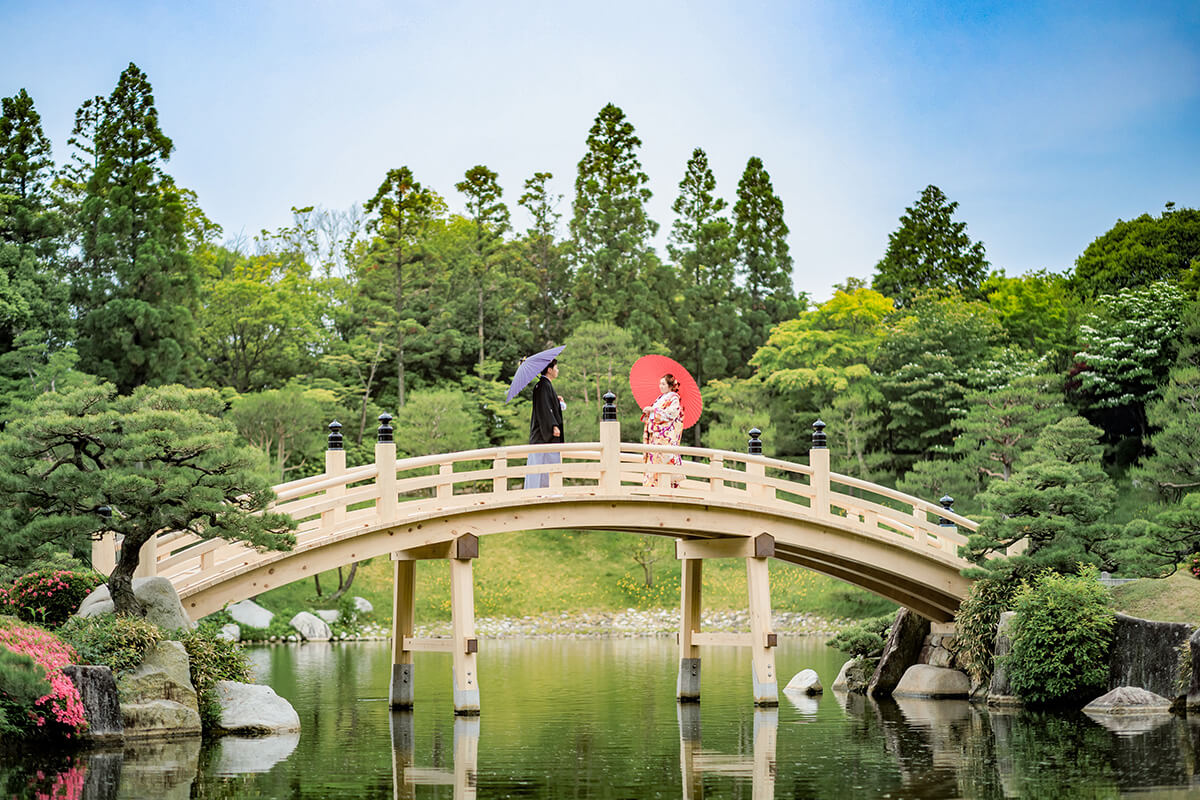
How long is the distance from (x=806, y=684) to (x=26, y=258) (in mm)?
22464

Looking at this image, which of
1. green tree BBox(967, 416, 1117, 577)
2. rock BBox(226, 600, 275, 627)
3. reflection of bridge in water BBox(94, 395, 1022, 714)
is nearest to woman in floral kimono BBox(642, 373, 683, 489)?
reflection of bridge in water BBox(94, 395, 1022, 714)

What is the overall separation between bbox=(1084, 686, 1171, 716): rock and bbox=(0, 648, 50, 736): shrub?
37.1 feet

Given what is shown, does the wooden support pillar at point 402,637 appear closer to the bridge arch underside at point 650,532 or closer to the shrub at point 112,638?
the bridge arch underside at point 650,532

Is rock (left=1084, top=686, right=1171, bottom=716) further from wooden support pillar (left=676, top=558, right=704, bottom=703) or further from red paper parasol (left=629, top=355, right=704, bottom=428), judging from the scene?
red paper parasol (left=629, top=355, right=704, bottom=428)

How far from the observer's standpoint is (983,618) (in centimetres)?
1761

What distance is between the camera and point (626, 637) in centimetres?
3566

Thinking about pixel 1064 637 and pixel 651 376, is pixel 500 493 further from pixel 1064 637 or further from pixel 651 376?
pixel 1064 637

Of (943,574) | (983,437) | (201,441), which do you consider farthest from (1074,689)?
(983,437)

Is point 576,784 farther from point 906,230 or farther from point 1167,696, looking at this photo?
point 906,230

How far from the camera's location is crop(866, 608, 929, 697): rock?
19375mm

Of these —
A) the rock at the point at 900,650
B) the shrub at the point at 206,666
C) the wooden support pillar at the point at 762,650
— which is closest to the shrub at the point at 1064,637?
the wooden support pillar at the point at 762,650

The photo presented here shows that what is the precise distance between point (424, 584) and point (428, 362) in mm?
9468

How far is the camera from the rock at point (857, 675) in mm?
19688

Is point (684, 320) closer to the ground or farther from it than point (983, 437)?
farther from it
